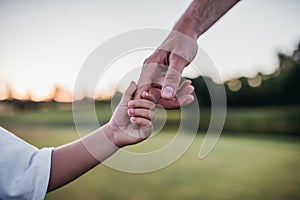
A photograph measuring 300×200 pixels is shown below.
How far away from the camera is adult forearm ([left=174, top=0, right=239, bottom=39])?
81 cm

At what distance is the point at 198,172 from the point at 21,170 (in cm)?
523

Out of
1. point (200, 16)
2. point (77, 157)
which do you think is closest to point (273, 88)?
point (200, 16)

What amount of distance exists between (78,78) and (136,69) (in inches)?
4.1

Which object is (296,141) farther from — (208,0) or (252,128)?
(208,0)

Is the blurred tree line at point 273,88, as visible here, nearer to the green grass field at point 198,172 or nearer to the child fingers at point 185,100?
the green grass field at point 198,172

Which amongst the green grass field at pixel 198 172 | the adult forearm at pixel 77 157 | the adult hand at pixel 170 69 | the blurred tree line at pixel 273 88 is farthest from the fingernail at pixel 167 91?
the blurred tree line at pixel 273 88

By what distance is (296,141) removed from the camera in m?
7.23

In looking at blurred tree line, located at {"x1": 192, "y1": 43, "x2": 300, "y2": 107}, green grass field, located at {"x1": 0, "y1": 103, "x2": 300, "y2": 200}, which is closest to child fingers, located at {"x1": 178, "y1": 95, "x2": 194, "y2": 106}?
green grass field, located at {"x1": 0, "y1": 103, "x2": 300, "y2": 200}

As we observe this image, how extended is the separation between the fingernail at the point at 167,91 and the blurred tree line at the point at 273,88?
5.99 meters

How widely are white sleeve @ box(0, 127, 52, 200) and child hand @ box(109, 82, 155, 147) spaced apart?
108 millimetres

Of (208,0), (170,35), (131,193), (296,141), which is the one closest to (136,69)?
(170,35)

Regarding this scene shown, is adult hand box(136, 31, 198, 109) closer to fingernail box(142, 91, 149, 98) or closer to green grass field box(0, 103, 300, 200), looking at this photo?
fingernail box(142, 91, 149, 98)

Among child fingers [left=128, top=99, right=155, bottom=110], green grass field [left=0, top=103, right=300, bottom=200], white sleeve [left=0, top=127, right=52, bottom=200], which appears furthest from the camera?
green grass field [left=0, top=103, right=300, bottom=200]

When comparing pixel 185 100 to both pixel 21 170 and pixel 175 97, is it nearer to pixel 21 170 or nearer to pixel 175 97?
pixel 175 97
